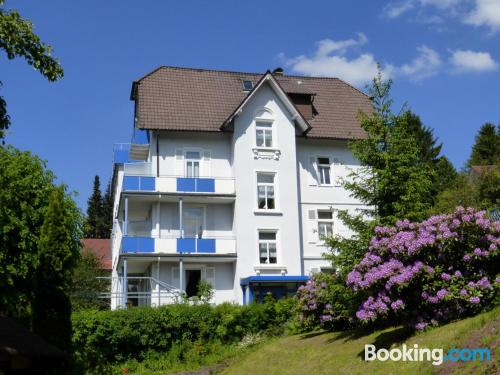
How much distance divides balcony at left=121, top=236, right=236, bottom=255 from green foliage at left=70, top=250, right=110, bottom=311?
270 centimetres

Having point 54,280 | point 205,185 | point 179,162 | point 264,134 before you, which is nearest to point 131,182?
point 179,162

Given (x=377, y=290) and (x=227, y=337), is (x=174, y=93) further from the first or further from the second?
(x=377, y=290)

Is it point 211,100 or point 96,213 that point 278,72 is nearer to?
point 211,100

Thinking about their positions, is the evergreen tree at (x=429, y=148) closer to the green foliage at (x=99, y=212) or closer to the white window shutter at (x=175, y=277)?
the white window shutter at (x=175, y=277)

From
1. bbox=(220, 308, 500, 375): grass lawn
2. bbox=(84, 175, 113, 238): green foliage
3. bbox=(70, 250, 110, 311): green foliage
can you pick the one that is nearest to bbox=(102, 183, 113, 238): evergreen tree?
bbox=(84, 175, 113, 238): green foliage

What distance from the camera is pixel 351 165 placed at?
3572 cm

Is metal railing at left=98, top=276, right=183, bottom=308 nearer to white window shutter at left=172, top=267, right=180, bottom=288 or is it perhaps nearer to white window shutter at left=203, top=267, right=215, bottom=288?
white window shutter at left=172, top=267, right=180, bottom=288

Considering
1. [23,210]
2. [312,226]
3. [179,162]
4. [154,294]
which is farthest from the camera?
[312,226]

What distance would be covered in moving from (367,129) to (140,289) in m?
20.0

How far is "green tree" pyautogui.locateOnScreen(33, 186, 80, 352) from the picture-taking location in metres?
16.7

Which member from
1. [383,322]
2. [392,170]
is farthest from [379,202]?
[383,322]

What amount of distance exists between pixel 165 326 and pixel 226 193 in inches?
378

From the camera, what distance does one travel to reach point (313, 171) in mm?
35344

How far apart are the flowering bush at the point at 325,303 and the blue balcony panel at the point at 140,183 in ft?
43.0
